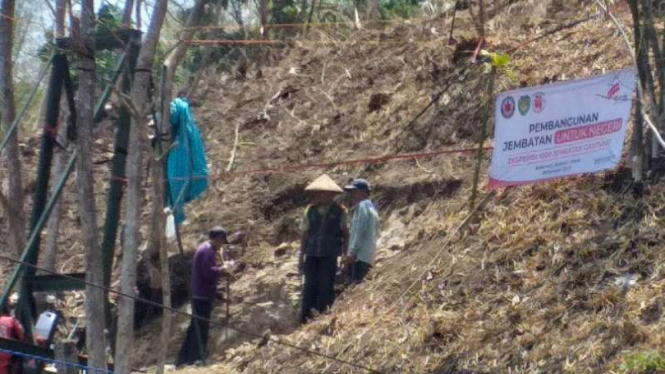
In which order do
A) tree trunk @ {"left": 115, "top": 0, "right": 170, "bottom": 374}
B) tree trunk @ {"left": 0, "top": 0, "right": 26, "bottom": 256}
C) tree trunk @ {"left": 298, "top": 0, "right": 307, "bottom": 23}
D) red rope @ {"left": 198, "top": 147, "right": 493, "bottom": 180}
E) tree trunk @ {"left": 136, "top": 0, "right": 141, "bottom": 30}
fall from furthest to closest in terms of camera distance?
tree trunk @ {"left": 298, "top": 0, "right": 307, "bottom": 23}, red rope @ {"left": 198, "top": 147, "right": 493, "bottom": 180}, tree trunk @ {"left": 0, "top": 0, "right": 26, "bottom": 256}, tree trunk @ {"left": 136, "top": 0, "right": 141, "bottom": 30}, tree trunk @ {"left": 115, "top": 0, "right": 170, "bottom": 374}

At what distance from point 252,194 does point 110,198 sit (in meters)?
5.42

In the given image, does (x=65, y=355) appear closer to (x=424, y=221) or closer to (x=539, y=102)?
(x=539, y=102)

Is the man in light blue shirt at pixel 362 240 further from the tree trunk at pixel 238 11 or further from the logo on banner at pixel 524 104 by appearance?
the tree trunk at pixel 238 11

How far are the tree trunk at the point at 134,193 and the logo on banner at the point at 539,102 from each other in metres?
3.58

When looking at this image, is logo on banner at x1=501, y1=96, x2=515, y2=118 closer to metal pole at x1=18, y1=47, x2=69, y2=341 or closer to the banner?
the banner

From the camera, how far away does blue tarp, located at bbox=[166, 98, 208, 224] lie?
1352cm

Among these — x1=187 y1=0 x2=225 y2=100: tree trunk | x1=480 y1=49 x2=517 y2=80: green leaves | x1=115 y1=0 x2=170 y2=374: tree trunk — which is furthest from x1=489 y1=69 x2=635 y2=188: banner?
x1=187 y1=0 x2=225 y2=100: tree trunk

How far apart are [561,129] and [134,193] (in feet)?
12.8

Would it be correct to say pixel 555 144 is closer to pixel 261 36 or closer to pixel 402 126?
pixel 402 126

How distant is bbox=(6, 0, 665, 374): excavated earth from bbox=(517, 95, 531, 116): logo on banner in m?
0.71

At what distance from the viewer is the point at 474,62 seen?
15.3 m

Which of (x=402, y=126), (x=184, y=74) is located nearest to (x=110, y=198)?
(x=402, y=126)

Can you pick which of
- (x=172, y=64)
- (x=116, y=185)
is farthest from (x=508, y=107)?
(x=116, y=185)

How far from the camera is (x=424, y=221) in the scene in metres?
13.5
